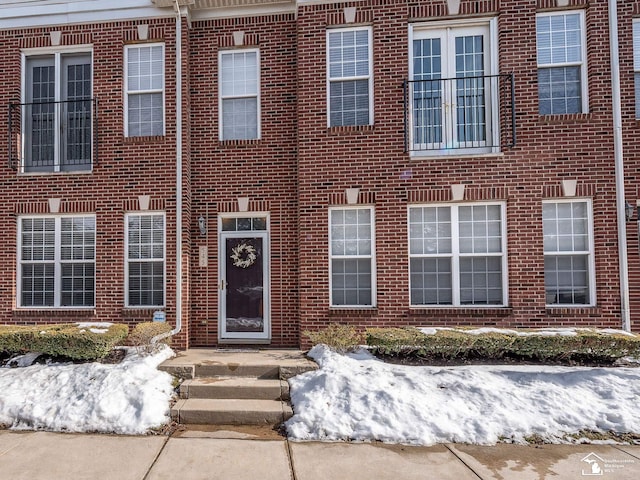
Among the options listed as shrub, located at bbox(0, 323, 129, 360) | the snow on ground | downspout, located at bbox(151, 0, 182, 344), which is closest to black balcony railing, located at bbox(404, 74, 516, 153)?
downspout, located at bbox(151, 0, 182, 344)

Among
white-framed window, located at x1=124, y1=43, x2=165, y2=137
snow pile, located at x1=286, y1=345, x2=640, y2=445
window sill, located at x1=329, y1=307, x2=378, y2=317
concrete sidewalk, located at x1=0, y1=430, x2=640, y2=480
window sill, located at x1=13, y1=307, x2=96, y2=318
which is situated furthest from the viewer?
white-framed window, located at x1=124, y1=43, x2=165, y2=137

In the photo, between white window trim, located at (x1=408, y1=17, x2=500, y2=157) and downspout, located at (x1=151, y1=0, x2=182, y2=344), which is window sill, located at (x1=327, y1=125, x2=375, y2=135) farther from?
downspout, located at (x1=151, y1=0, x2=182, y2=344)

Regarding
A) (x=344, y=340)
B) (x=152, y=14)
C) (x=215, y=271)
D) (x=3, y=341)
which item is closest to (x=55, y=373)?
(x=3, y=341)

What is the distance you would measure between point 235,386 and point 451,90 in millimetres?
6176

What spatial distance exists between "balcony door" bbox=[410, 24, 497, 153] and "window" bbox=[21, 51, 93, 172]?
634 centimetres

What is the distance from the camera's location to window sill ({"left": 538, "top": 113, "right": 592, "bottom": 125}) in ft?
22.4

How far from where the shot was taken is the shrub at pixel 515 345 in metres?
5.72

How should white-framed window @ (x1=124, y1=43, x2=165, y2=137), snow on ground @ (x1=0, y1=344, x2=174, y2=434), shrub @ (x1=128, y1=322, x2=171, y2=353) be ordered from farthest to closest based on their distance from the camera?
white-framed window @ (x1=124, y1=43, x2=165, y2=137) < shrub @ (x1=128, y1=322, x2=171, y2=353) < snow on ground @ (x1=0, y1=344, x2=174, y2=434)

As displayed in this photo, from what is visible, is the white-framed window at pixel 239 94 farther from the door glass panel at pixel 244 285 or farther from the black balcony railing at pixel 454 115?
the black balcony railing at pixel 454 115

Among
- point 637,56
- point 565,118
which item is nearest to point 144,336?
point 565,118

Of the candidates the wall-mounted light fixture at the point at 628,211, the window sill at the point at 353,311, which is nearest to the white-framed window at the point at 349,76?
the window sill at the point at 353,311

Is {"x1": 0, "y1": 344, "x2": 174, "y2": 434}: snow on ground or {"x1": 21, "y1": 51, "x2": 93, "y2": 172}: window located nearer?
{"x1": 0, "y1": 344, "x2": 174, "y2": 434}: snow on ground

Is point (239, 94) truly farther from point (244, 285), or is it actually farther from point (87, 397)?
point (87, 397)

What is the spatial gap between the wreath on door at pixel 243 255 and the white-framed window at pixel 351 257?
1.53 meters
